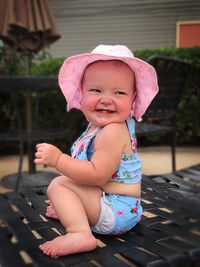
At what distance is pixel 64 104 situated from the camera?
4.30m

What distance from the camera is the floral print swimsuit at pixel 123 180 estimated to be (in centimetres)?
98

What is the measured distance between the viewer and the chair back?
2.95 metres

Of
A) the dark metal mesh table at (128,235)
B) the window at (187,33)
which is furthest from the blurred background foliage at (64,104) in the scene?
the dark metal mesh table at (128,235)

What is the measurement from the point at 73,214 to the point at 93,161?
13 cm

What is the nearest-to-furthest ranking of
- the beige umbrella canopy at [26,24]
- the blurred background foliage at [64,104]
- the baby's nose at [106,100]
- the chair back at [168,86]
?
the baby's nose at [106,100] → the chair back at [168,86] → the beige umbrella canopy at [26,24] → the blurred background foliage at [64,104]

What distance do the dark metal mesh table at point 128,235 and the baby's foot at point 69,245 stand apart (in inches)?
0.5

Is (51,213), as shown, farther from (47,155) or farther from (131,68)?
(131,68)

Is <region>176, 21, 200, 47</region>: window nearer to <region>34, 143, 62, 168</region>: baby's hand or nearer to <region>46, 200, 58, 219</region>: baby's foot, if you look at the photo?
<region>46, 200, 58, 219</region>: baby's foot

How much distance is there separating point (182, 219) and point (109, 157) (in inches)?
11.6

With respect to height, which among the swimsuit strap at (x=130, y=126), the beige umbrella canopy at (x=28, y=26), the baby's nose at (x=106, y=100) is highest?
the beige umbrella canopy at (x=28, y=26)

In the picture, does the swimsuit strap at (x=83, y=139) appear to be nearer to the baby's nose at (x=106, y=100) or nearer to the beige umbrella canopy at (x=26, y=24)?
the baby's nose at (x=106, y=100)

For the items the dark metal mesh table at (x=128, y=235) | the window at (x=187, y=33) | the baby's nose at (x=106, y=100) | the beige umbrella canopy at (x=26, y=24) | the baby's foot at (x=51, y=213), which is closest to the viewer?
the dark metal mesh table at (x=128, y=235)

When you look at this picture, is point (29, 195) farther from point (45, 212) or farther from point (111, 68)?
point (111, 68)

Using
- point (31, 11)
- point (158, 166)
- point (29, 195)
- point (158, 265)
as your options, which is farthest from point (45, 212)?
point (158, 166)
